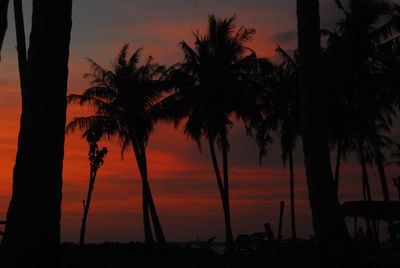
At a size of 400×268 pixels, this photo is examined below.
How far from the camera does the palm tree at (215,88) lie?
33219 millimetres

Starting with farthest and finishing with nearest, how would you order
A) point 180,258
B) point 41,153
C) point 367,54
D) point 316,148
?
point 367,54
point 180,258
point 316,148
point 41,153

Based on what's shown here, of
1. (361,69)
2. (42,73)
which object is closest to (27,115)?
(42,73)

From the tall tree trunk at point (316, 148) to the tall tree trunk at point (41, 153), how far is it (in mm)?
5284

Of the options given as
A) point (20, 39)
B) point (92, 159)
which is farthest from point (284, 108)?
point (20, 39)

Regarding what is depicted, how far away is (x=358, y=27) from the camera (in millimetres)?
29312

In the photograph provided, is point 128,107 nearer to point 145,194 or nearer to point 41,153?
point 145,194

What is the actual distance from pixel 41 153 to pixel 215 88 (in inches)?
1023

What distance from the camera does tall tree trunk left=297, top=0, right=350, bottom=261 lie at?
10.4 meters

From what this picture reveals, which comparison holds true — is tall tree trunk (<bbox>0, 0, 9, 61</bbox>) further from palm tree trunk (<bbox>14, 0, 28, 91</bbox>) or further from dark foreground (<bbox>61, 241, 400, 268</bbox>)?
dark foreground (<bbox>61, 241, 400, 268</bbox>)

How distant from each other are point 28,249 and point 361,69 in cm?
2539

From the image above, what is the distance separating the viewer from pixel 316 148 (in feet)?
35.8

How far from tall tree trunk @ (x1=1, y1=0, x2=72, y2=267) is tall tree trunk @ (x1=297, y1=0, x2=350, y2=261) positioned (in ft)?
17.3

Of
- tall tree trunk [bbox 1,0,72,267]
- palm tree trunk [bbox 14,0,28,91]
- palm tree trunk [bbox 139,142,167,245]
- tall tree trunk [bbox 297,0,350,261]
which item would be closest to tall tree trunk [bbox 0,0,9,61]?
palm tree trunk [bbox 14,0,28,91]

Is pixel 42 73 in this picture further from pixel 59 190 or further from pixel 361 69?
pixel 361 69
